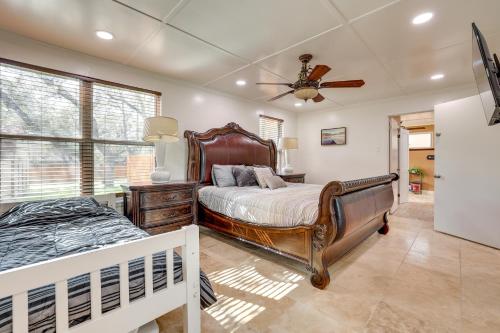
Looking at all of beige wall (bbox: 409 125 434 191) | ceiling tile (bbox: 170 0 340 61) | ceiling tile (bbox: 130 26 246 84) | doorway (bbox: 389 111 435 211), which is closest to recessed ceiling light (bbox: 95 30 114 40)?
ceiling tile (bbox: 130 26 246 84)

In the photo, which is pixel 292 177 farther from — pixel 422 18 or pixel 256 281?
pixel 422 18

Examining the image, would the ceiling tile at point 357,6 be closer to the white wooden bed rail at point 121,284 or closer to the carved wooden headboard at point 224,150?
the white wooden bed rail at point 121,284

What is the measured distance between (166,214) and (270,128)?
131 inches

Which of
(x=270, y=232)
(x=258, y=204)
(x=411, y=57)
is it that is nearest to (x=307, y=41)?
(x=411, y=57)

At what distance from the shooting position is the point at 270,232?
2406 mm

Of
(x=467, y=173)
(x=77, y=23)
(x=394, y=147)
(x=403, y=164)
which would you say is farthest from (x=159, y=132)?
(x=403, y=164)

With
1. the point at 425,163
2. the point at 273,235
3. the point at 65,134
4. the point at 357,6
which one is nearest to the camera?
the point at 357,6

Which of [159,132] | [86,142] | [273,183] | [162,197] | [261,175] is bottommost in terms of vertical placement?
[162,197]

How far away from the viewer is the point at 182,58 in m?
2.89

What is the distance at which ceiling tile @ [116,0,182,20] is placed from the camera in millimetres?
1867

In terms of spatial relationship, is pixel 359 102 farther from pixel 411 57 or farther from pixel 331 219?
pixel 331 219

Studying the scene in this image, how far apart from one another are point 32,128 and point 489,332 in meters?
4.35

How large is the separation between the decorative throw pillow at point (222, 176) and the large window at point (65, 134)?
3.35 feet

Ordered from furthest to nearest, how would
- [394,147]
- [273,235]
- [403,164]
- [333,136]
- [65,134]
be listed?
[403,164] < [333,136] < [394,147] < [65,134] < [273,235]
